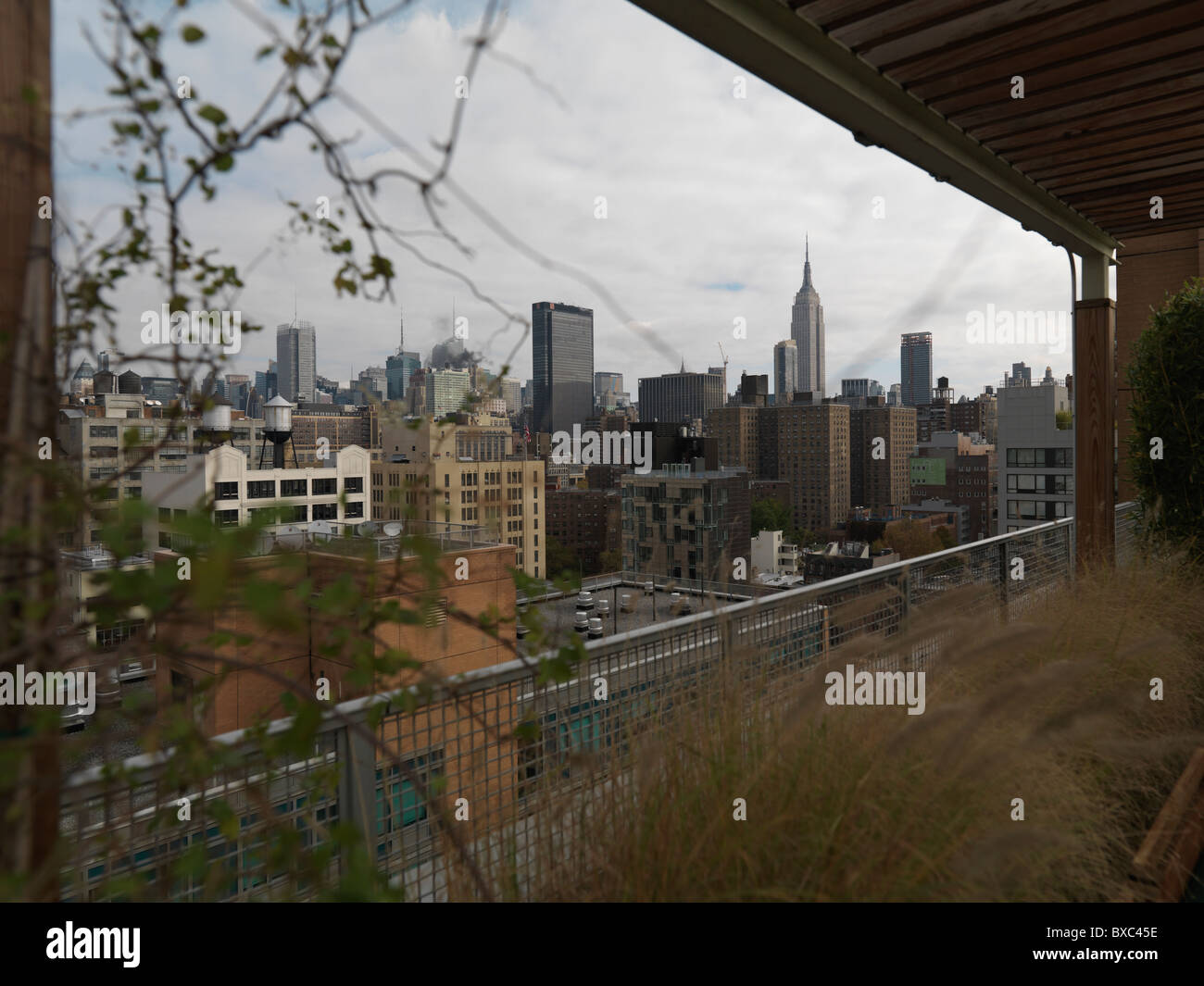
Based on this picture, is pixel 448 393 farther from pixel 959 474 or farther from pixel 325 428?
pixel 959 474

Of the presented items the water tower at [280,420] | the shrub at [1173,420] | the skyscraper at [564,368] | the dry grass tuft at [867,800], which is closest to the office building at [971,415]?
the skyscraper at [564,368]

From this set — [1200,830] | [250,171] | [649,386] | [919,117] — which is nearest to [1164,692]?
[1200,830]

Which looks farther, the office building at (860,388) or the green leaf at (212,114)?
the office building at (860,388)

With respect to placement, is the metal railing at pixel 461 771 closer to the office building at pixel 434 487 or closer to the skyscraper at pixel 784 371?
the office building at pixel 434 487

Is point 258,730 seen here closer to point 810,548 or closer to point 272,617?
point 272,617

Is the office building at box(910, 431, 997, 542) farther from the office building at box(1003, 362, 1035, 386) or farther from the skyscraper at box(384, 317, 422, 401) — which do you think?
the skyscraper at box(384, 317, 422, 401)
